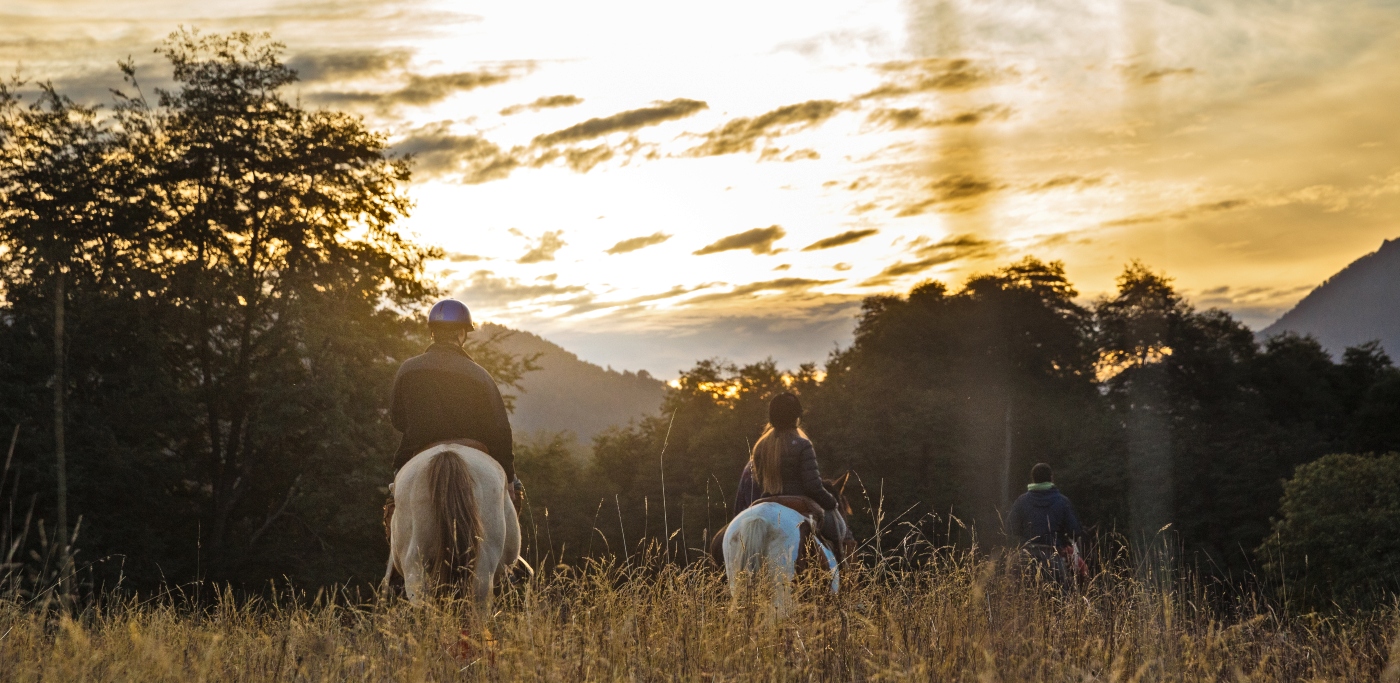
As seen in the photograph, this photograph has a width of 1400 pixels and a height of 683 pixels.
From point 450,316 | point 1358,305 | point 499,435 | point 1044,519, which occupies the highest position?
point 450,316

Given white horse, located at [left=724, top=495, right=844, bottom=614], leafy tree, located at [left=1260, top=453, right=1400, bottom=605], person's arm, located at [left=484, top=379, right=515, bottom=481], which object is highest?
person's arm, located at [left=484, top=379, right=515, bottom=481]

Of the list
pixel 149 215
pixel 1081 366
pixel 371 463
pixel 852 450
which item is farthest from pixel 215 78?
pixel 1081 366

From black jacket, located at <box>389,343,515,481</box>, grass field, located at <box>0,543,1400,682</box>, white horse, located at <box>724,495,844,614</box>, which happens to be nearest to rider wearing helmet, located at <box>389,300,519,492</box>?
black jacket, located at <box>389,343,515,481</box>

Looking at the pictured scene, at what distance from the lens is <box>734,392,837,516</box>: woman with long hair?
694 cm

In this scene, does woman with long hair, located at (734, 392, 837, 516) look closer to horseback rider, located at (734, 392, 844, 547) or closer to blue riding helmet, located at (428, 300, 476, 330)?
horseback rider, located at (734, 392, 844, 547)

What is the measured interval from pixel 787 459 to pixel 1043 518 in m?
4.69

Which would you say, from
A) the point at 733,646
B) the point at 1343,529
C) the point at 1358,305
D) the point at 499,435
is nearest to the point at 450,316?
the point at 499,435

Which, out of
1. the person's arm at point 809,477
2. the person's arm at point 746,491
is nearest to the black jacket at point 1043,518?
the person's arm at point 746,491

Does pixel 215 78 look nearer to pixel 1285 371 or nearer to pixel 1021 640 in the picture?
pixel 1021 640

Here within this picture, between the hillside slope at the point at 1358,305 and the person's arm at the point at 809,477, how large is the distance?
1687 inches

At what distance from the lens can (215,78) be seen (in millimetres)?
24547

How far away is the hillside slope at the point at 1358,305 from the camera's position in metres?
44.1

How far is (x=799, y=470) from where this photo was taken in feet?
22.9

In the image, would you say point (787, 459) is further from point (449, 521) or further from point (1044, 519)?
point (1044, 519)
